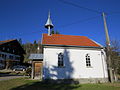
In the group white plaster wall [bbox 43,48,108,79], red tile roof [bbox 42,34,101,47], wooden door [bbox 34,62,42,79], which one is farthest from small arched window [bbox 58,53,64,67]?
wooden door [bbox 34,62,42,79]

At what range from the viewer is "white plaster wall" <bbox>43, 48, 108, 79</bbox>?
15727 mm

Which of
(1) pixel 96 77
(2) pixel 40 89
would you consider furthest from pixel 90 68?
(2) pixel 40 89

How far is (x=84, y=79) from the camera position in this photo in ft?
53.8

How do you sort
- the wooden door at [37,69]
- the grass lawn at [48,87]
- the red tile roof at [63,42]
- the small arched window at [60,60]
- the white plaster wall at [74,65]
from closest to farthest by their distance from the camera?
the grass lawn at [48,87]
the white plaster wall at [74,65]
the small arched window at [60,60]
the red tile roof at [63,42]
the wooden door at [37,69]

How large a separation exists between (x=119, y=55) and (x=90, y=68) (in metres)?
5.34

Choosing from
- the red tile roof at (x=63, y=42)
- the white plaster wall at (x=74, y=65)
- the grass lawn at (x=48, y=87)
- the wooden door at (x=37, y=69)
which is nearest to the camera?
the grass lawn at (x=48, y=87)

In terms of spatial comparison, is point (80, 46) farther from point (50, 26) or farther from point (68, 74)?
point (50, 26)

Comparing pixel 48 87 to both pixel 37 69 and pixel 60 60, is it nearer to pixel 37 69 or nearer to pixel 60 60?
Answer: pixel 60 60

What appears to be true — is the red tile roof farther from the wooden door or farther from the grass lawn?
the grass lawn

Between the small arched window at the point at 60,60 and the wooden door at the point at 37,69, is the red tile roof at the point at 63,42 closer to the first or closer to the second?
the small arched window at the point at 60,60

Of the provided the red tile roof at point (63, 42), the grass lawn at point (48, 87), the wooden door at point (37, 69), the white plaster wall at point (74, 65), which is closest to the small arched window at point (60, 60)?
the white plaster wall at point (74, 65)

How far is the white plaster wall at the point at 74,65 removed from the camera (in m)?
15.7

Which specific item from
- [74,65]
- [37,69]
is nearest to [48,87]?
[74,65]

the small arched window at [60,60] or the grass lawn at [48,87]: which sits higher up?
the small arched window at [60,60]
